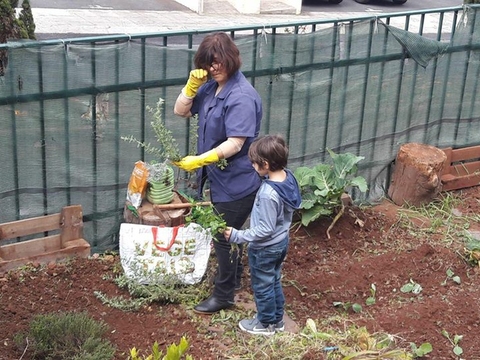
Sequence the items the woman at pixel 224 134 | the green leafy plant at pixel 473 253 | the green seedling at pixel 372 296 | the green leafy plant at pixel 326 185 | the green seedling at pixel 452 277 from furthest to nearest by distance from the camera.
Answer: the green leafy plant at pixel 326 185, the green leafy plant at pixel 473 253, the green seedling at pixel 452 277, the green seedling at pixel 372 296, the woman at pixel 224 134

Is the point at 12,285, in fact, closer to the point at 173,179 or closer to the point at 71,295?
the point at 71,295

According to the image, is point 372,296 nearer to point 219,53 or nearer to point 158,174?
point 158,174

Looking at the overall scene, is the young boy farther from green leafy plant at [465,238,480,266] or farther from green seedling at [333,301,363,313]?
green leafy plant at [465,238,480,266]

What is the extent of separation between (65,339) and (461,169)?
4.48 metres

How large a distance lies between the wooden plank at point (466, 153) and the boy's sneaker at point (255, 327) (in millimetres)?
3312

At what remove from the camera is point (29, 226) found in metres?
5.20

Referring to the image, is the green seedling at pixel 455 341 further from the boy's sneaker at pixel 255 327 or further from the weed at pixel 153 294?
the weed at pixel 153 294

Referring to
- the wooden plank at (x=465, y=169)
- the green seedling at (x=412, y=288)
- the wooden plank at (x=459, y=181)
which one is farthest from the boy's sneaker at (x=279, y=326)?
the wooden plank at (x=465, y=169)

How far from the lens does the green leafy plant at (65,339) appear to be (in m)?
4.08

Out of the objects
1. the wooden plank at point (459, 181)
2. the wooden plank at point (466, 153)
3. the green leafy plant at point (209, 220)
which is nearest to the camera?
the green leafy plant at point (209, 220)

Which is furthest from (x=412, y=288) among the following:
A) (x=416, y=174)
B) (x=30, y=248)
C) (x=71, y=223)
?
(x=30, y=248)

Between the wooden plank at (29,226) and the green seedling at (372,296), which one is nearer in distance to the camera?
the wooden plank at (29,226)

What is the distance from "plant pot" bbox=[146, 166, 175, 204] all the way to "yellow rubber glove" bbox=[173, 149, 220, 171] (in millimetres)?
527

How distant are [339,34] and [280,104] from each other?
74 centimetres
